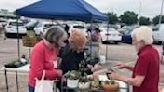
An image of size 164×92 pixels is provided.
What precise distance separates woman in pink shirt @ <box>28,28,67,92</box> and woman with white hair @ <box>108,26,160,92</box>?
841 millimetres

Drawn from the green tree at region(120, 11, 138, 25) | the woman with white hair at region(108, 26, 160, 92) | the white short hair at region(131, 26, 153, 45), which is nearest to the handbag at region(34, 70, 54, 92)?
the woman with white hair at region(108, 26, 160, 92)

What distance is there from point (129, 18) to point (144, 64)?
73979mm

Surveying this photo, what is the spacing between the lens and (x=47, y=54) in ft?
16.8

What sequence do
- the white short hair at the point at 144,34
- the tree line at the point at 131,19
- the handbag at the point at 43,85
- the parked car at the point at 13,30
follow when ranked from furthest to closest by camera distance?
the tree line at the point at 131,19
the parked car at the point at 13,30
the handbag at the point at 43,85
the white short hair at the point at 144,34

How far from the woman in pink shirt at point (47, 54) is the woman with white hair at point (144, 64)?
2.76 ft

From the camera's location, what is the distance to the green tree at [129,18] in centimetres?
7653

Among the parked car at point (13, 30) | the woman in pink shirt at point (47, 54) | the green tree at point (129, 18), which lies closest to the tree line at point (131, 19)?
the green tree at point (129, 18)

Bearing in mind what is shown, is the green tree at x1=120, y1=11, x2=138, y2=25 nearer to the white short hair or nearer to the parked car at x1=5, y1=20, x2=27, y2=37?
the parked car at x1=5, y1=20, x2=27, y2=37

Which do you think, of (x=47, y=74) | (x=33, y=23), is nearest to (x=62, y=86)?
(x=47, y=74)

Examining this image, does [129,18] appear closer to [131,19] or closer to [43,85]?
[131,19]

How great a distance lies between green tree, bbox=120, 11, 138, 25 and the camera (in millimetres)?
76525

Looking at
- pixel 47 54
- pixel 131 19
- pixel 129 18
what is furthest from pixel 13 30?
pixel 129 18

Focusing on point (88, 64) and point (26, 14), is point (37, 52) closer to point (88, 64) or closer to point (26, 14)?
point (88, 64)

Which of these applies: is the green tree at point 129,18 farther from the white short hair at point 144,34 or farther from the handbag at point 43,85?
the white short hair at point 144,34
